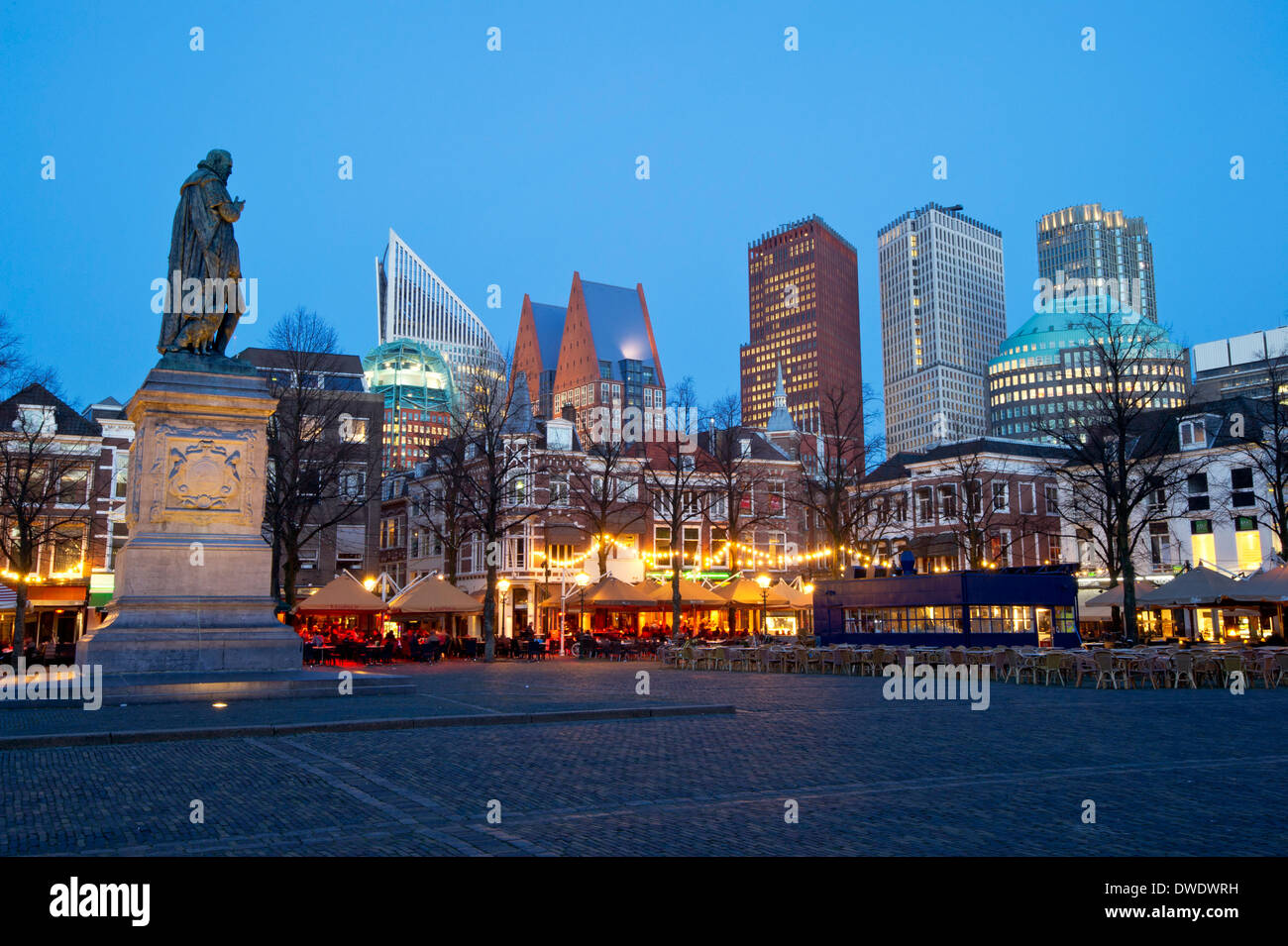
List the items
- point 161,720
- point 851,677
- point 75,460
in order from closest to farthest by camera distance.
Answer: point 161,720 < point 851,677 < point 75,460

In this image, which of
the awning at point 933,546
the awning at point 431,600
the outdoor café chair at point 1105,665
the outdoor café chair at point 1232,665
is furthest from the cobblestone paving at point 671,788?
the awning at point 933,546

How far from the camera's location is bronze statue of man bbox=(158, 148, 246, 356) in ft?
59.9

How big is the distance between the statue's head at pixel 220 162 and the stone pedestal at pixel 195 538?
3471 millimetres

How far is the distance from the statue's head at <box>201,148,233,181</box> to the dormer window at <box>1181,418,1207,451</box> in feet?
178

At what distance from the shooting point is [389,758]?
1030 cm

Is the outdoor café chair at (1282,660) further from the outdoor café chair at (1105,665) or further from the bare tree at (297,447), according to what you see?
the bare tree at (297,447)

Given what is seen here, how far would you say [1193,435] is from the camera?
58.0m

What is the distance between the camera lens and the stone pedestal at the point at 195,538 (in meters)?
16.3

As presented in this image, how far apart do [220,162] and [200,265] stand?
199cm

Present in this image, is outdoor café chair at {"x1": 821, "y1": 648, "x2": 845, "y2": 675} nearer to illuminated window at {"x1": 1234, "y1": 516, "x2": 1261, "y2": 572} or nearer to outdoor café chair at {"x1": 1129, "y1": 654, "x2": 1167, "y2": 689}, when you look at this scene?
outdoor café chair at {"x1": 1129, "y1": 654, "x2": 1167, "y2": 689}

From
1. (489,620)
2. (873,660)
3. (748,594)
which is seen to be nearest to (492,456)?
(489,620)
